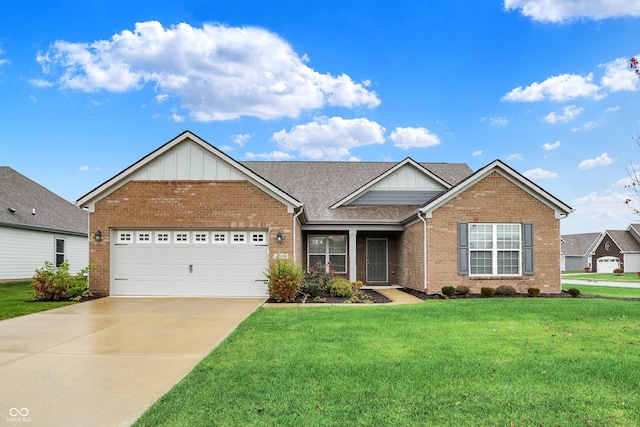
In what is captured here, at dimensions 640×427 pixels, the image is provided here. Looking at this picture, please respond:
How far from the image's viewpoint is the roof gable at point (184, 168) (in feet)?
50.8

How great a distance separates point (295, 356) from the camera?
22.0 feet

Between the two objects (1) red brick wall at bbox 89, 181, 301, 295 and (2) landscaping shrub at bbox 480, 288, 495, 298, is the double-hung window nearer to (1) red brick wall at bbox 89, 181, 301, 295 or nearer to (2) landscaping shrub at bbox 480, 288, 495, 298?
(2) landscaping shrub at bbox 480, 288, 495, 298

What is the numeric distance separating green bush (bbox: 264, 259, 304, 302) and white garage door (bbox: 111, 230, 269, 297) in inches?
57.2

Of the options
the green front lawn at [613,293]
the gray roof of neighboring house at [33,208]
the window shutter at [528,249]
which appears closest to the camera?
the window shutter at [528,249]

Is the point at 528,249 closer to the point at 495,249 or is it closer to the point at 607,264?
the point at 495,249

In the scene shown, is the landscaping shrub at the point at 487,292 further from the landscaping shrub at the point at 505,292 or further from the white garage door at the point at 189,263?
the white garage door at the point at 189,263

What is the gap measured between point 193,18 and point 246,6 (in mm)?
1821

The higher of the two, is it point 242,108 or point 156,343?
point 242,108

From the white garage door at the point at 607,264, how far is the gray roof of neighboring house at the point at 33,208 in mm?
55895

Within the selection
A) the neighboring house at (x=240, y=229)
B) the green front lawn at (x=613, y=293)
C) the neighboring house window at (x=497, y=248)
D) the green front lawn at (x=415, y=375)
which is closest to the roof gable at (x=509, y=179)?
the neighboring house at (x=240, y=229)

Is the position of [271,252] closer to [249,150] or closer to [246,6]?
[246,6]

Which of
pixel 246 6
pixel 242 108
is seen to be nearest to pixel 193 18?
pixel 246 6

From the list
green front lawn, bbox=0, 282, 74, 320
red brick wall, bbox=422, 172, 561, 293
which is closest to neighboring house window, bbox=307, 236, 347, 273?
red brick wall, bbox=422, 172, 561, 293

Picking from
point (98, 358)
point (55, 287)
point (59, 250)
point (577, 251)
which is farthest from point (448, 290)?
point (577, 251)
